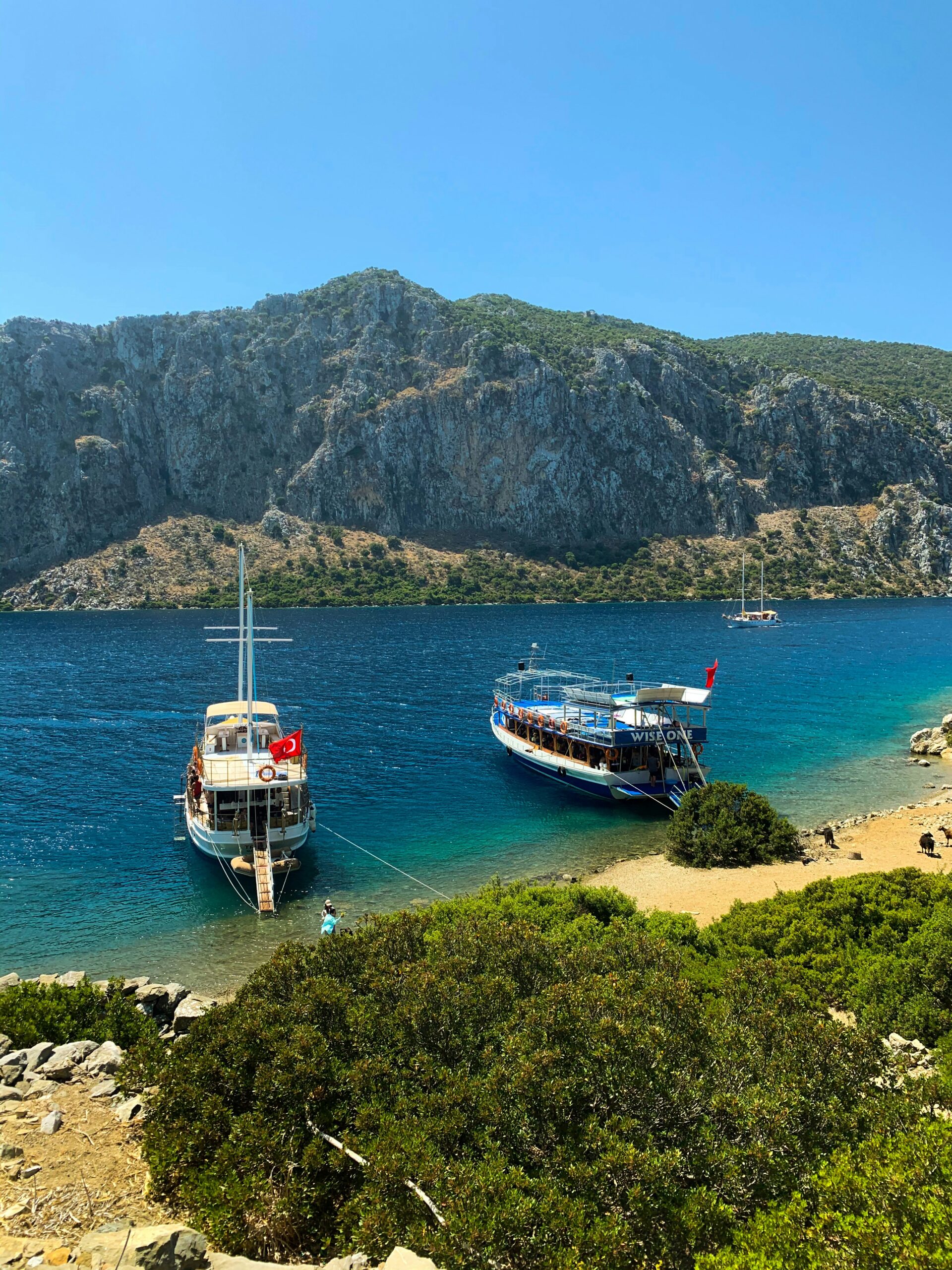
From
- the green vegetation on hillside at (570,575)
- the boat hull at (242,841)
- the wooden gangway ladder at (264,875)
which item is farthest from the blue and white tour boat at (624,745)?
the green vegetation on hillside at (570,575)

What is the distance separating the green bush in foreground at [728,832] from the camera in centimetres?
3005

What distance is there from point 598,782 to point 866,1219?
33210mm

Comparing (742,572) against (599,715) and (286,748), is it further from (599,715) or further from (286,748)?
(286,748)

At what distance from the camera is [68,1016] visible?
46.5 ft

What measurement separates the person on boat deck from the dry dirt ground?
103 feet

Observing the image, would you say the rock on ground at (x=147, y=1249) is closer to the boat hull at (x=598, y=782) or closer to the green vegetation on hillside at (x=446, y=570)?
the boat hull at (x=598, y=782)

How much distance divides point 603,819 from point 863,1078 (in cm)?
2854

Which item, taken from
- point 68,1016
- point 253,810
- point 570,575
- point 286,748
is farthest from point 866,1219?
point 570,575

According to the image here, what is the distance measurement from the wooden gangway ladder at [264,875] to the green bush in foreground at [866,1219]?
21.7m

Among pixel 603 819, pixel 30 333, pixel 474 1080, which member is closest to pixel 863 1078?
pixel 474 1080

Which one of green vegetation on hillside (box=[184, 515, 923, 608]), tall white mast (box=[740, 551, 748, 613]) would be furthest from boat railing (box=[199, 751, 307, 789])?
tall white mast (box=[740, 551, 748, 613])

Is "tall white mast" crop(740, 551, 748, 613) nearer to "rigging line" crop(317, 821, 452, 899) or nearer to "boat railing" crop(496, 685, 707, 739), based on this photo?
"boat railing" crop(496, 685, 707, 739)

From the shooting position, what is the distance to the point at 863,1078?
9508 mm

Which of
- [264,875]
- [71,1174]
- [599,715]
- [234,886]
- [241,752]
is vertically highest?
[71,1174]
